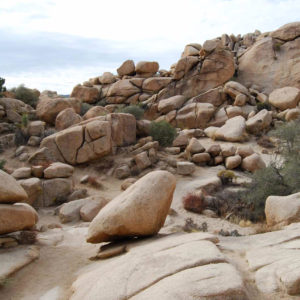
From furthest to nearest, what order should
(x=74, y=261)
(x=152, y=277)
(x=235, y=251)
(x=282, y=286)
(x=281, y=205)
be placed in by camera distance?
1. (x=281, y=205)
2. (x=74, y=261)
3. (x=235, y=251)
4. (x=152, y=277)
5. (x=282, y=286)

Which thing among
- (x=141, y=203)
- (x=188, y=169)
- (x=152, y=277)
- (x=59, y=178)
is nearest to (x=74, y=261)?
(x=141, y=203)

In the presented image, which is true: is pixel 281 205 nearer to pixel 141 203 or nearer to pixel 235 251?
pixel 235 251

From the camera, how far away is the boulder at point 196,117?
27.5 metres

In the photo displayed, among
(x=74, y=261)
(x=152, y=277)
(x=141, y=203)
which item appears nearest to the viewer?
(x=152, y=277)

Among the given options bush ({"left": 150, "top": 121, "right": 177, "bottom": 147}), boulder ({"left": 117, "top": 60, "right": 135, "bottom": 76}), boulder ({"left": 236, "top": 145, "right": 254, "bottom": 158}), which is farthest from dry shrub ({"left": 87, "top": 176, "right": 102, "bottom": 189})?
boulder ({"left": 117, "top": 60, "right": 135, "bottom": 76})

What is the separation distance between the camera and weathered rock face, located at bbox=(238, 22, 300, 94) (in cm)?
3047

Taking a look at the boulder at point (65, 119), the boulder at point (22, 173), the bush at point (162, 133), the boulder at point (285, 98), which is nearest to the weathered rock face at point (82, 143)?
the boulder at point (65, 119)

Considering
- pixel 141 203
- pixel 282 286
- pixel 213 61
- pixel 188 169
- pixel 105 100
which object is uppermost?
pixel 213 61

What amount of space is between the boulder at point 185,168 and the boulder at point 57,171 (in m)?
5.23

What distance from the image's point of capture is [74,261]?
7.41 metres

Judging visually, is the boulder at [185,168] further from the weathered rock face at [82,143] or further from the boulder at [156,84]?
the boulder at [156,84]

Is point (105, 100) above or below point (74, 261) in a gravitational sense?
above

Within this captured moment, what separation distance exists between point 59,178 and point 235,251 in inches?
410

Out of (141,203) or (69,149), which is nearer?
(141,203)
